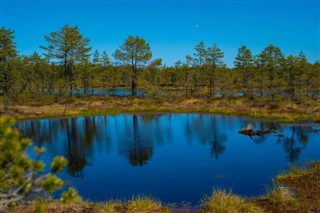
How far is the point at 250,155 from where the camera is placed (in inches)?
968

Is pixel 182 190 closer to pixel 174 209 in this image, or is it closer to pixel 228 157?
pixel 174 209

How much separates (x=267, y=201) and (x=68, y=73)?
67464 millimetres

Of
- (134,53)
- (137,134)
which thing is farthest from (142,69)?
(137,134)

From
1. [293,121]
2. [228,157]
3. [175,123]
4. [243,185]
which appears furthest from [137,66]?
[243,185]

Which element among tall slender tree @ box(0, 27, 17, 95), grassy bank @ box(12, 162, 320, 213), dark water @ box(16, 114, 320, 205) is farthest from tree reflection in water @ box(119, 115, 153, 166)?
tall slender tree @ box(0, 27, 17, 95)

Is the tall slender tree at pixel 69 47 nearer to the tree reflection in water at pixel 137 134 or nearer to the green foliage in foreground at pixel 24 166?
the tree reflection in water at pixel 137 134

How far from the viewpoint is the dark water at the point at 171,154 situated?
59.6ft

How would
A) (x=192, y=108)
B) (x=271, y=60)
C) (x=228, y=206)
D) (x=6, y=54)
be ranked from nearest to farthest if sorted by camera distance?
(x=228, y=206), (x=192, y=108), (x=6, y=54), (x=271, y=60)

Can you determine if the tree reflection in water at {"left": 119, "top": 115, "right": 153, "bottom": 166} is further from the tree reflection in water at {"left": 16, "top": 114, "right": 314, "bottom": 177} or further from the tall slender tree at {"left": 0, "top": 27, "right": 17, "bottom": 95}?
the tall slender tree at {"left": 0, "top": 27, "right": 17, "bottom": 95}

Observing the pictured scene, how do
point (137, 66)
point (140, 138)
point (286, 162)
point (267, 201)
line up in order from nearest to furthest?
point (267, 201) → point (286, 162) → point (140, 138) → point (137, 66)

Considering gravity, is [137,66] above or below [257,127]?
above

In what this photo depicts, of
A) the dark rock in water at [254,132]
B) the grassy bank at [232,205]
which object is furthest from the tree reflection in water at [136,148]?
the grassy bank at [232,205]

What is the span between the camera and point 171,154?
25.8m

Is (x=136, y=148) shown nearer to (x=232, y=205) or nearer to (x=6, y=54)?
(x=232, y=205)
